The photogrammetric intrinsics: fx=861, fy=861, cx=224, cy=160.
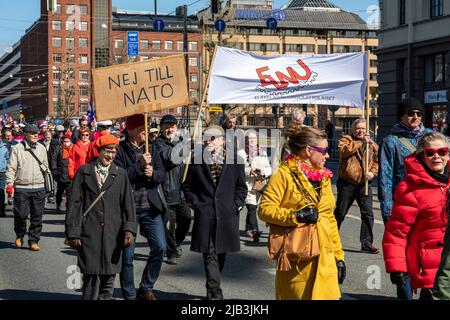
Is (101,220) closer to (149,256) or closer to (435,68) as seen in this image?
(149,256)

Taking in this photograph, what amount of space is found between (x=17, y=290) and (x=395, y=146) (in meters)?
4.12

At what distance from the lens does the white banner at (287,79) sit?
12945 millimetres

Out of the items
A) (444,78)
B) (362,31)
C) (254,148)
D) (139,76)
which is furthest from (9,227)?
(362,31)

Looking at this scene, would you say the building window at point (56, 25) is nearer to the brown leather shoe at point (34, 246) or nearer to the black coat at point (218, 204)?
the brown leather shoe at point (34, 246)

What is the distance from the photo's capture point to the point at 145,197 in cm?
852

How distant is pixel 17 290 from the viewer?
8.92 meters

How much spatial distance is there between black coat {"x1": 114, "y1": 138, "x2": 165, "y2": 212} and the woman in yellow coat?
266cm

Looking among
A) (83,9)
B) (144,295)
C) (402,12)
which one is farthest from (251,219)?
(83,9)

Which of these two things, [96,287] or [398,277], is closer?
[398,277]

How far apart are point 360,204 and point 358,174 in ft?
1.32

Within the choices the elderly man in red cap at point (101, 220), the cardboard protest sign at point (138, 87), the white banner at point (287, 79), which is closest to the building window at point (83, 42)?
the white banner at point (287, 79)

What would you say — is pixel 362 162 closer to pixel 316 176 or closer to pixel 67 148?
pixel 316 176

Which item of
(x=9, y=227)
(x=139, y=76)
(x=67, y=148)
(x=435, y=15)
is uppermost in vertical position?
(x=435, y=15)

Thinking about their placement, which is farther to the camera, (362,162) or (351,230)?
(351,230)
